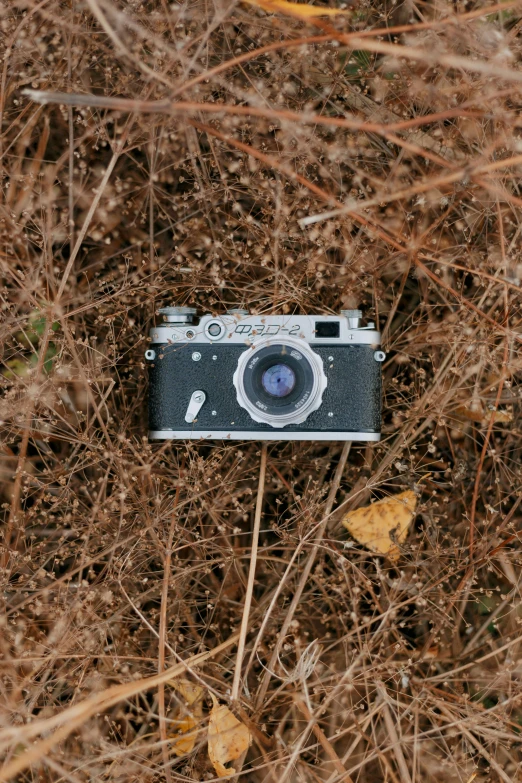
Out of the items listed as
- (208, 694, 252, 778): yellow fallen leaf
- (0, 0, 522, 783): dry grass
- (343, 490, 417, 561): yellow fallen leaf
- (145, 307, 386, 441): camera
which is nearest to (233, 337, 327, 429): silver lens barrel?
(145, 307, 386, 441): camera

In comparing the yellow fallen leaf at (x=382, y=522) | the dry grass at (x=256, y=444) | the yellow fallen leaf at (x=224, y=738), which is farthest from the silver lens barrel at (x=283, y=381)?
the yellow fallen leaf at (x=224, y=738)

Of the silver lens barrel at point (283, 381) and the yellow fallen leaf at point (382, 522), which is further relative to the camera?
the yellow fallen leaf at point (382, 522)

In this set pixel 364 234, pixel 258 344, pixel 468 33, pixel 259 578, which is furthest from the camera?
pixel 259 578

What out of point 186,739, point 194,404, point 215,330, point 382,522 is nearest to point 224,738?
point 186,739

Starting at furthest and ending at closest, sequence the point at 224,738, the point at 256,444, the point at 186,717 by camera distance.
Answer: the point at 256,444 < the point at 186,717 < the point at 224,738

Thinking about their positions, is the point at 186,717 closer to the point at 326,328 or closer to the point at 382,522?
the point at 382,522

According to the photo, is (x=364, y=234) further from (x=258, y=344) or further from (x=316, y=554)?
(x=316, y=554)

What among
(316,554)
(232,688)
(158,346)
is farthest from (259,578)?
(158,346)

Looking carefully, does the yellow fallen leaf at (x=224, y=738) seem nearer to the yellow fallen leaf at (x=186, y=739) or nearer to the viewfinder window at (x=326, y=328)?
the yellow fallen leaf at (x=186, y=739)
